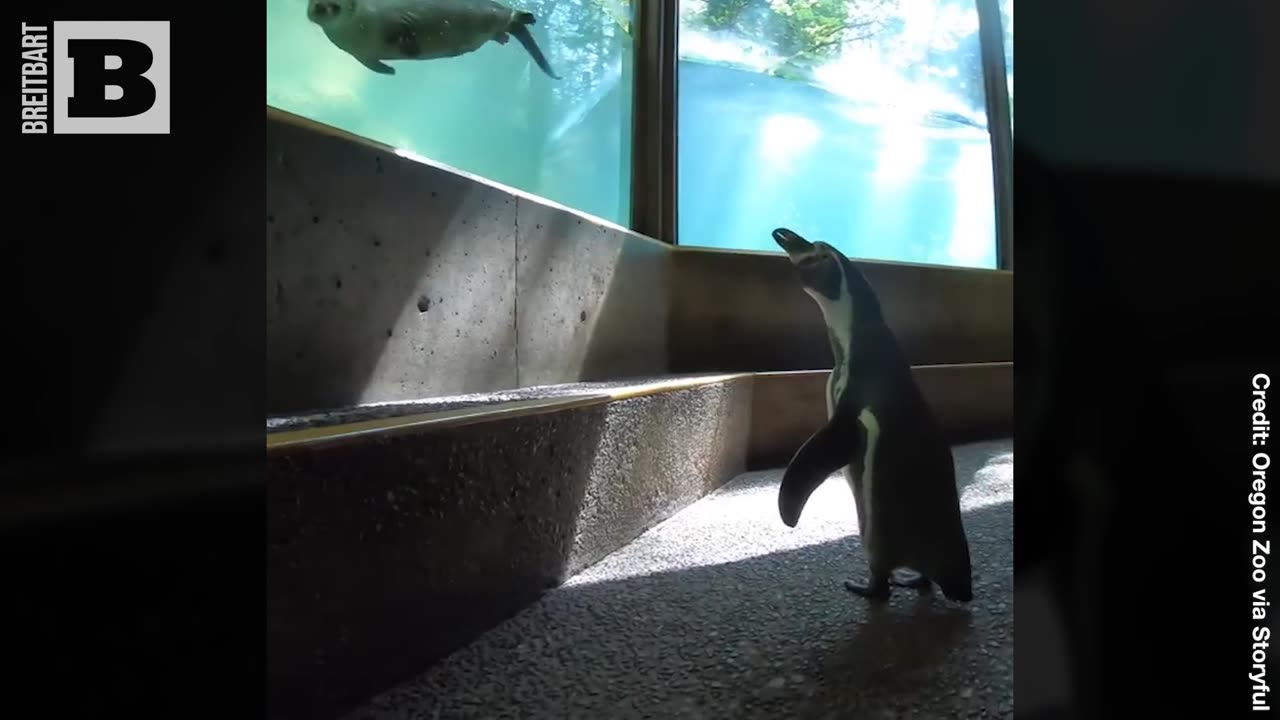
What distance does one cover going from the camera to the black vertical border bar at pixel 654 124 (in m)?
2.26

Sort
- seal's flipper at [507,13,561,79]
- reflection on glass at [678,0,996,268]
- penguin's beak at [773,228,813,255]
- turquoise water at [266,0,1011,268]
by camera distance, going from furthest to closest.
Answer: reflection on glass at [678,0,996,268] < turquoise water at [266,0,1011,268] < seal's flipper at [507,13,561,79] < penguin's beak at [773,228,813,255]

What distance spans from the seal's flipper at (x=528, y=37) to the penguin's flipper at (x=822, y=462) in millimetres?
1307

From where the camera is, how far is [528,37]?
6.25ft

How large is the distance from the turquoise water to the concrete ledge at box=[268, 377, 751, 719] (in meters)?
1.21

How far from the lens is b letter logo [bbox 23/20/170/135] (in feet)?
1.28

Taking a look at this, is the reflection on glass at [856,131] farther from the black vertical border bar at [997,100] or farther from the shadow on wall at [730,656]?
the shadow on wall at [730,656]

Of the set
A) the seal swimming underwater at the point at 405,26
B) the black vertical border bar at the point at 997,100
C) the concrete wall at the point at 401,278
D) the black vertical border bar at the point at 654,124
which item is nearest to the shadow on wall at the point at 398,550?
the concrete wall at the point at 401,278

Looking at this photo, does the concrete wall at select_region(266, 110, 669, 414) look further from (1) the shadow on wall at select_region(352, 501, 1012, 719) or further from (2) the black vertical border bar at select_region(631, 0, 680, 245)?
(2) the black vertical border bar at select_region(631, 0, 680, 245)

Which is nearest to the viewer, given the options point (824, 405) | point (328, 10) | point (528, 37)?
point (328, 10)

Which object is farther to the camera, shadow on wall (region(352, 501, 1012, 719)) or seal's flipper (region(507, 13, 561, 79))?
seal's flipper (region(507, 13, 561, 79))

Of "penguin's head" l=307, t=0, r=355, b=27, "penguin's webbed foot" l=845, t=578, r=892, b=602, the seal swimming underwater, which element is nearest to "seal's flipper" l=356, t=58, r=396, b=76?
the seal swimming underwater

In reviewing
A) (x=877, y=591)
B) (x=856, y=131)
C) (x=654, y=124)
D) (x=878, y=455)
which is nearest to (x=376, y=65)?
(x=654, y=124)

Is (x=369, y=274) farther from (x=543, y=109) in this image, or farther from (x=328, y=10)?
(x=543, y=109)

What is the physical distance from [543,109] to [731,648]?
1946mm
